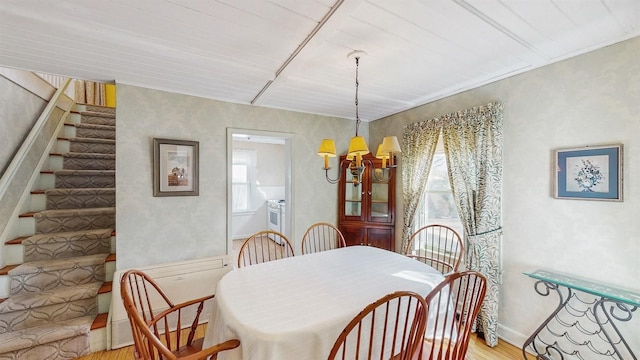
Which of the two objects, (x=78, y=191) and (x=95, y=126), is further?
(x=95, y=126)

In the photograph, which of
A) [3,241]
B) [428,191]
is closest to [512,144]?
[428,191]

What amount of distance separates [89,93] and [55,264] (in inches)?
130

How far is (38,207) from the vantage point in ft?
9.23

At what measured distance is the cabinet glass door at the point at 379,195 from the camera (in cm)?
350

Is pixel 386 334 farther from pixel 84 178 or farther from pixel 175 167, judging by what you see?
pixel 84 178

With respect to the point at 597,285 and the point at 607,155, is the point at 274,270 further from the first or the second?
the point at 607,155

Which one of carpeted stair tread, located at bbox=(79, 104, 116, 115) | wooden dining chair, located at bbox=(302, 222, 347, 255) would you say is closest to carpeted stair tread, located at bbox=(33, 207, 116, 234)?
carpeted stair tread, located at bbox=(79, 104, 116, 115)

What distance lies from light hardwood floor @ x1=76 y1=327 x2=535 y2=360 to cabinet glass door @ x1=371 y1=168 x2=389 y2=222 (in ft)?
5.35

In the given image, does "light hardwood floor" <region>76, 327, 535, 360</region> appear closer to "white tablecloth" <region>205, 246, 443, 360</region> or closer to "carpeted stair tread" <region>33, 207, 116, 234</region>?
"white tablecloth" <region>205, 246, 443, 360</region>

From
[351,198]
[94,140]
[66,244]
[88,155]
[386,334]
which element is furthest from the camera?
[351,198]

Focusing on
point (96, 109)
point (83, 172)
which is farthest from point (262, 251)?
point (96, 109)

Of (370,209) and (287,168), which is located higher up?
(287,168)

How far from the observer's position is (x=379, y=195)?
357cm

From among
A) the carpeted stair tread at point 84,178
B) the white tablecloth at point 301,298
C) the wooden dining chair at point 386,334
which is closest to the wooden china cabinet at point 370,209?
the white tablecloth at point 301,298
